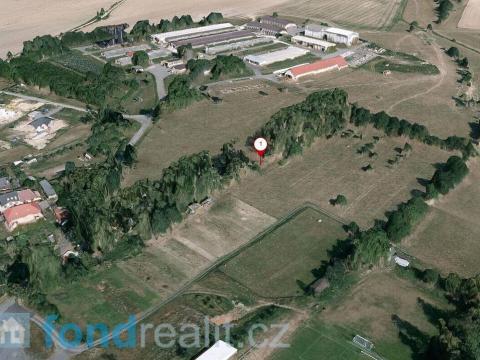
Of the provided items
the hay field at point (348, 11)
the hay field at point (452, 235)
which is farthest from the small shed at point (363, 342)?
the hay field at point (348, 11)

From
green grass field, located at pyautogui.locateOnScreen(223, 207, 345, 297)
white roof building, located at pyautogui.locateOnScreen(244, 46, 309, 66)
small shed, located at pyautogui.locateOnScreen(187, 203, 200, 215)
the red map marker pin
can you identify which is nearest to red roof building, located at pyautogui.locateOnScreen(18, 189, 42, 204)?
small shed, located at pyautogui.locateOnScreen(187, 203, 200, 215)

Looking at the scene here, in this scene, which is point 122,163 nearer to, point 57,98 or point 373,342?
point 57,98

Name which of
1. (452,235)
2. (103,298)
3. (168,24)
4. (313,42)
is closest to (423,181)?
(452,235)

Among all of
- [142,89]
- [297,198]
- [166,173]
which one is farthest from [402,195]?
[142,89]

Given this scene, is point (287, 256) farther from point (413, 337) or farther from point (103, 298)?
point (103, 298)

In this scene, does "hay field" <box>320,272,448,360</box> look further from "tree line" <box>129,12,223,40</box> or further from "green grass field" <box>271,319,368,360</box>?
"tree line" <box>129,12,223,40</box>

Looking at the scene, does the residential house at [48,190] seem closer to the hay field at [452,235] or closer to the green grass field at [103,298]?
the green grass field at [103,298]
